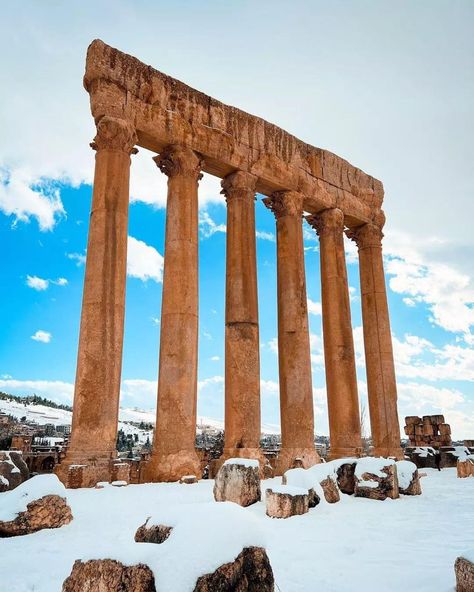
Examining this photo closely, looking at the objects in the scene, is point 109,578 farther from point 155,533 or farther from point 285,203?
point 285,203

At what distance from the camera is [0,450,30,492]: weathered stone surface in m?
10.9

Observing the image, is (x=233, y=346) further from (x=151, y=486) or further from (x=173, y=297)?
(x=151, y=486)

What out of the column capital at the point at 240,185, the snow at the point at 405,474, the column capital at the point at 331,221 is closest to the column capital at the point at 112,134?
the column capital at the point at 240,185

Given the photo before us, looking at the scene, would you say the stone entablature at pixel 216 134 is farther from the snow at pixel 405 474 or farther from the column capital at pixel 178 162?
the snow at pixel 405 474

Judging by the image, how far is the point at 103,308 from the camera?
14.9 meters

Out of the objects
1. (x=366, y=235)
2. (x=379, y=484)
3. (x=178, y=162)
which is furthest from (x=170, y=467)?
(x=366, y=235)

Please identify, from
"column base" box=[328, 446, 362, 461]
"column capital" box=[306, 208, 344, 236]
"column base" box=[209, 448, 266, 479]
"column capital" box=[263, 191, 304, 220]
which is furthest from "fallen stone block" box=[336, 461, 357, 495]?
"column capital" box=[306, 208, 344, 236]

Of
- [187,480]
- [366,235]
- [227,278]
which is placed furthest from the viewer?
[366,235]

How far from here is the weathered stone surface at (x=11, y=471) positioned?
10.9 m

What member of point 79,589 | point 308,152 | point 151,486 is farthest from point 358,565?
point 308,152

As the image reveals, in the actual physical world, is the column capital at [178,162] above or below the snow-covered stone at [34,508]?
above

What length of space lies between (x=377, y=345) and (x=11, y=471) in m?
17.9

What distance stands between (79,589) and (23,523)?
3.72 meters

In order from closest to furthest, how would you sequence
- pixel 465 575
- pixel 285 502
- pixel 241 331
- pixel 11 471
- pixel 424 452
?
pixel 465 575 < pixel 285 502 < pixel 11 471 < pixel 241 331 < pixel 424 452
